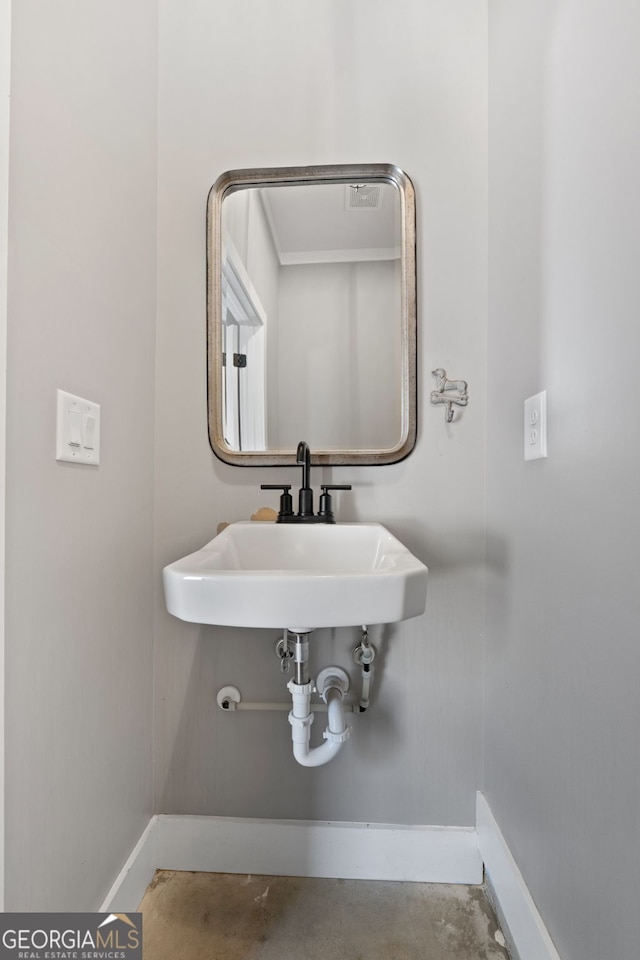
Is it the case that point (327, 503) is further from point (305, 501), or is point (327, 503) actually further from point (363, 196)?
point (363, 196)

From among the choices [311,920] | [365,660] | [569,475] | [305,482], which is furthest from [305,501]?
[311,920]

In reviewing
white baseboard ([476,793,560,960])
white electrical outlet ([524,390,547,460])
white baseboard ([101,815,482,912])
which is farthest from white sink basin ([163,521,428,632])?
white baseboard ([101,815,482,912])

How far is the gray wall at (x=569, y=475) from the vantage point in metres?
0.54

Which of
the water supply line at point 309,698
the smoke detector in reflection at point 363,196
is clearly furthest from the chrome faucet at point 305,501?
the smoke detector in reflection at point 363,196

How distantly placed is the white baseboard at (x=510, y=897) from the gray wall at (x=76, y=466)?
0.74m

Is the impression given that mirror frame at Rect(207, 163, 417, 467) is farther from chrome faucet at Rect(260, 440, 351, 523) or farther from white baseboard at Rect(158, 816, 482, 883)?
white baseboard at Rect(158, 816, 482, 883)

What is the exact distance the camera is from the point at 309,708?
894 mm

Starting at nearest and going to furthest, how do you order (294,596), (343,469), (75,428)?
(294,596) → (75,428) → (343,469)

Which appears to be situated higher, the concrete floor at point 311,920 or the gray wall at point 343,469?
the gray wall at point 343,469

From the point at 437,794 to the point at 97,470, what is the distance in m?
1.01

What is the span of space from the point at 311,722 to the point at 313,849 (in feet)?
1.21

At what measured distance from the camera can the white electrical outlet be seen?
0.76 m

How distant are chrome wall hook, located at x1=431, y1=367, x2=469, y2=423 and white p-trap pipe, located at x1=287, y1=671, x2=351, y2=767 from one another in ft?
2.14

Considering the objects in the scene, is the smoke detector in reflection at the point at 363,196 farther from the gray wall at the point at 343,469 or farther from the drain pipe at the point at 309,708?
the drain pipe at the point at 309,708
